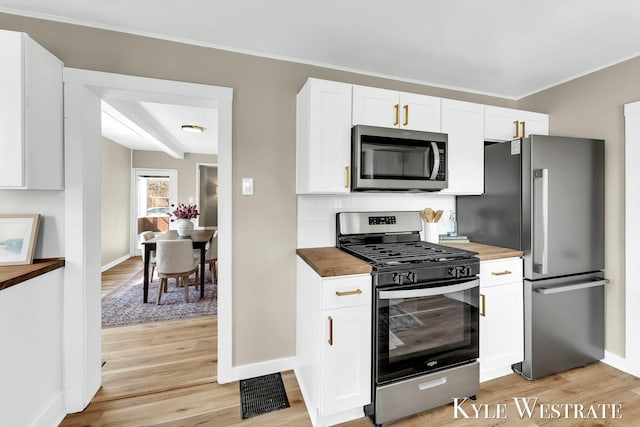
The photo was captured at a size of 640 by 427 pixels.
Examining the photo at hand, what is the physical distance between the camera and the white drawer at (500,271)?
199 cm

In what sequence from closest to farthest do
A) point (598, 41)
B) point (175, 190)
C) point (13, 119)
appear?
1. point (13, 119)
2. point (598, 41)
3. point (175, 190)

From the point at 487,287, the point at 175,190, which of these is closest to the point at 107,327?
the point at 487,287

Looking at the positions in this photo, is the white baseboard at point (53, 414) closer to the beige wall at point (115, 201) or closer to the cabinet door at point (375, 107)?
the cabinet door at point (375, 107)

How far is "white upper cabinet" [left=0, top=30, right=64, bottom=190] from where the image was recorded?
4.69 ft

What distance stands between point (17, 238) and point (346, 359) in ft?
6.52

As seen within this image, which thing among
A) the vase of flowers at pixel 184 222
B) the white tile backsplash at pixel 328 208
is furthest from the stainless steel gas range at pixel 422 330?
the vase of flowers at pixel 184 222

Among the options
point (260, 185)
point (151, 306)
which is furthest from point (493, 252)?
point (151, 306)

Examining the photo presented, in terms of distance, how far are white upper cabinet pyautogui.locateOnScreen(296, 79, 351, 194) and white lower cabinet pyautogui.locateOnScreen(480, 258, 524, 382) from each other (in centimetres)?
120

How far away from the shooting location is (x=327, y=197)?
2.29m

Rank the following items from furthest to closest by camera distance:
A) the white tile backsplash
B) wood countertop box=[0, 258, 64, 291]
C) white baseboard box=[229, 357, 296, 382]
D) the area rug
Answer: the area rug, the white tile backsplash, white baseboard box=[229, 357, 296, 382], wood countertop box=[0, 258, 64, 291]

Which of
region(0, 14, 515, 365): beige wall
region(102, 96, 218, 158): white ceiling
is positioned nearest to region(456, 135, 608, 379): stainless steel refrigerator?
region(0, 14, 515, 365): beige wall

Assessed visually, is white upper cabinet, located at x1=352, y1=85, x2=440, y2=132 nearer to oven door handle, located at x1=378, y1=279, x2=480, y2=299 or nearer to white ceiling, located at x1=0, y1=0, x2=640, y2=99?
white ceiling, located at x1=0, y1=0, x2=640, y2=99

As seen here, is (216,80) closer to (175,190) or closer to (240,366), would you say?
(240,366)

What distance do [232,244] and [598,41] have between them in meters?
2.91
